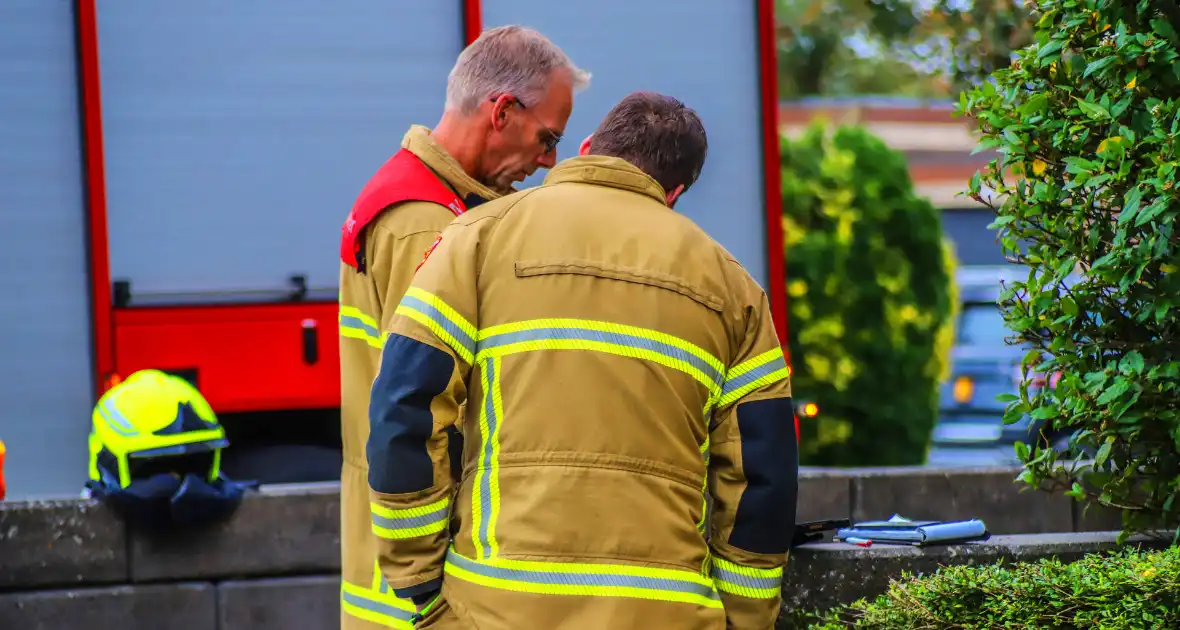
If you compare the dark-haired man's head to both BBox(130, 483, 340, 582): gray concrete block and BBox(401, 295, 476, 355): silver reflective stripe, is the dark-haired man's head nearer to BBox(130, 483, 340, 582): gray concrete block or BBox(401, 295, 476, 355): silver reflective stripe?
BBox(401, 295, 476, 355): silver reflective stripe

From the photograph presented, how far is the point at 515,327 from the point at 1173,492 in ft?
7.46

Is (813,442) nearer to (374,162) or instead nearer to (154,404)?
(374,162)

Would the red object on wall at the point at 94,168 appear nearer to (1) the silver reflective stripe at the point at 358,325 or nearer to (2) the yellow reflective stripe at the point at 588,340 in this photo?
(1) the silver reflective stripe at the point at 358,325

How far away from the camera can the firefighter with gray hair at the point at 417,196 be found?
10.7ft

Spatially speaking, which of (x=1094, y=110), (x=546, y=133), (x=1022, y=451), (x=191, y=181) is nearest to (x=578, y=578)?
(x=546, y=133)

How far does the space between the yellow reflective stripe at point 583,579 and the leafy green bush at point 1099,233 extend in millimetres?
1763

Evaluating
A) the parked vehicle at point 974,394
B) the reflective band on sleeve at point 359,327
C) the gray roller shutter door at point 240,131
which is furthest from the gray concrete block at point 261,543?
the parked vehicle at point 974,394

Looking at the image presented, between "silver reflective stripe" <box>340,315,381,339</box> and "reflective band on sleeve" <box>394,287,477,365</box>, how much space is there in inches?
19.0

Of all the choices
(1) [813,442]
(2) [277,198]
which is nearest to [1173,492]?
(2) [277,198]

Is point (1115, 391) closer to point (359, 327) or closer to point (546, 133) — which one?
point (546, 133)

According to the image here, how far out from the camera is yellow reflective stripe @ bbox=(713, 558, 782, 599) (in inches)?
115

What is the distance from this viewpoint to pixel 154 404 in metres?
5.04

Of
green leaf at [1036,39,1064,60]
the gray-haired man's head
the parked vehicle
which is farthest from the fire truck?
the parked vehicle

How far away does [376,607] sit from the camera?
3256mm
